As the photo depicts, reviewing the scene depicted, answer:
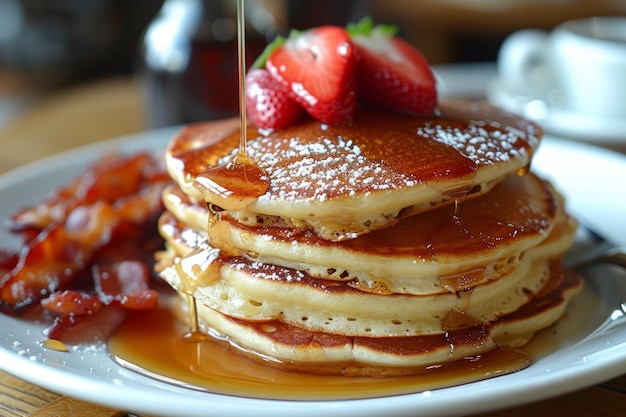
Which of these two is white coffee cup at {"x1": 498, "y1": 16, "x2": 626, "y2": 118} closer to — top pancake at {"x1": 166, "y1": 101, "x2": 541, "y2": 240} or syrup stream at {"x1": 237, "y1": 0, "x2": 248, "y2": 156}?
top pancake at {"x1": 166, "y1": 101, "x2": 541, "y2": 240}

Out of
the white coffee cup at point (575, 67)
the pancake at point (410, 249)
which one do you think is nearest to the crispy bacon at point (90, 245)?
the pancake at point (410, 249)

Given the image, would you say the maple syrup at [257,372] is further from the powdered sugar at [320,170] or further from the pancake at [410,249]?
the powdered sugar at [320,170]

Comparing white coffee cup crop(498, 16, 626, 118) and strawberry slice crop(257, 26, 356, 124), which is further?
white coffee cup crop(498, 16, 626, 118)

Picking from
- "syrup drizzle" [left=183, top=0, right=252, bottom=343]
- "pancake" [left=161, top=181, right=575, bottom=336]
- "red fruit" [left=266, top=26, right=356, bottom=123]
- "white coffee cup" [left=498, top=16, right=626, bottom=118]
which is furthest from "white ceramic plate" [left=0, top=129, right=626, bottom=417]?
"white coffee cup" [left=498, top=16, right=626, bottom=118]

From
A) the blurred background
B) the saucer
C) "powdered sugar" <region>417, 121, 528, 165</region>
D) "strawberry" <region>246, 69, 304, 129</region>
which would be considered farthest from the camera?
the blurred background

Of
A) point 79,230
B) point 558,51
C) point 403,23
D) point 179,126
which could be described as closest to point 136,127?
point 179,126
